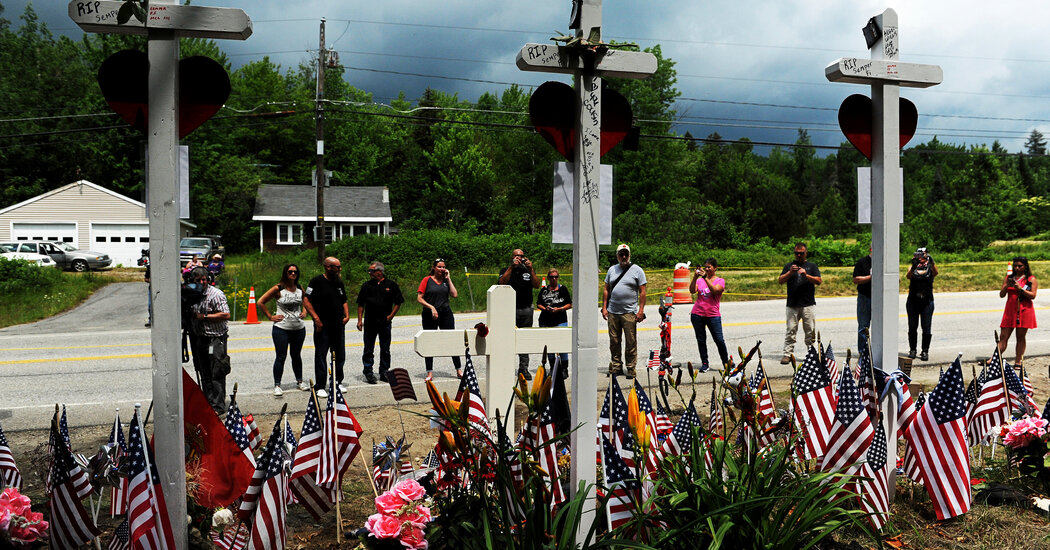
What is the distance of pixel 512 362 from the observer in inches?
217

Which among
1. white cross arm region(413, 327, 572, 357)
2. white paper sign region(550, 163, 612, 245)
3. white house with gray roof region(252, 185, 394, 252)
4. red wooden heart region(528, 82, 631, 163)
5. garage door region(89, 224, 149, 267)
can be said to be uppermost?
white house with gray roof region(252, 185, 394, 252)

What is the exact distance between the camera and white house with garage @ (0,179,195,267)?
154 ft

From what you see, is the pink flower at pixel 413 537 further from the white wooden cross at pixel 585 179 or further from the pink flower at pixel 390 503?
the white wooden cross at pixel 585 179

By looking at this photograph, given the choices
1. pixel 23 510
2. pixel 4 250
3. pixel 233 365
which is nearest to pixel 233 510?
pixel 23 510

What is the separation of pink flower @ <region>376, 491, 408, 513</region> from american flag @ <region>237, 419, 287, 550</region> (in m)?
0.57

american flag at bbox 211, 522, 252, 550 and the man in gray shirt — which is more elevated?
the man in gray shirt

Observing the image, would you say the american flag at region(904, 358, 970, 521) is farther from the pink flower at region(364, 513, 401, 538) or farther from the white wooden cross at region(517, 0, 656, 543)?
the pink flower at region(364, 513, 401, 538)

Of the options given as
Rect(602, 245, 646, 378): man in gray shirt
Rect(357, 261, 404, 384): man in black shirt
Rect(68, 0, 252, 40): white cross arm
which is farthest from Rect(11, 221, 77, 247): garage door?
Rect(68, 0, 252, 40): white cross arm

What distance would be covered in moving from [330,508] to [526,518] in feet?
4.92

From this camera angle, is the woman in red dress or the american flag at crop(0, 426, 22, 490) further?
the woman in red dress

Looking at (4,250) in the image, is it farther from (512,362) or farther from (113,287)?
(512,362)

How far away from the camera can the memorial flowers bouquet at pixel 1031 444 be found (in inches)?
203

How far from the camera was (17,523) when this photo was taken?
3.74 meters

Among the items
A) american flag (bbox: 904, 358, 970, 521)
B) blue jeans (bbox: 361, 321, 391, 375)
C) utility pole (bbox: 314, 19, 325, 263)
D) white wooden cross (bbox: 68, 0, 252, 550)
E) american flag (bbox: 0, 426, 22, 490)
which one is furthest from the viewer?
utility pole (bbox: 314, 19, 325, 263)
